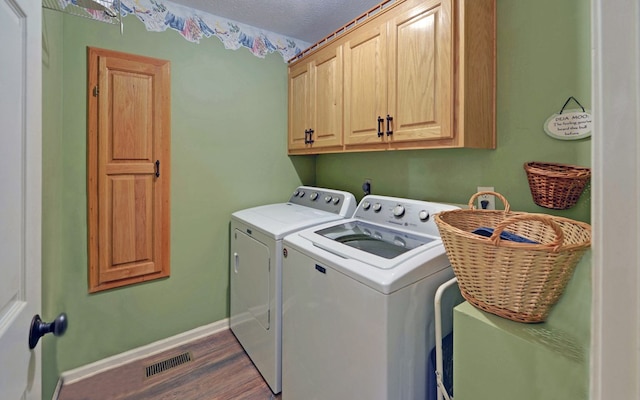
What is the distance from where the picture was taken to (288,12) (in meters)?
2.13

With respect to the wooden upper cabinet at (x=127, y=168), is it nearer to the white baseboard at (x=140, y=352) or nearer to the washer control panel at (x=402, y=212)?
the white baseboard at (x=140, y=352)

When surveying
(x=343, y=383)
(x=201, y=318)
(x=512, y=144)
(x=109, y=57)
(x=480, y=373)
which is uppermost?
(x=109, y=57)

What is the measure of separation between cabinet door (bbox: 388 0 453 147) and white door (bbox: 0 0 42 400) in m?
1.45

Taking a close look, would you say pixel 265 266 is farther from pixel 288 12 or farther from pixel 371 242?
pixel 288 12

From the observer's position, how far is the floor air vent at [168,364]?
1899 mm

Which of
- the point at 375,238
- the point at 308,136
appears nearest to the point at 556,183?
the point at 375,238

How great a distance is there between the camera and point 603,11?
1.02ft

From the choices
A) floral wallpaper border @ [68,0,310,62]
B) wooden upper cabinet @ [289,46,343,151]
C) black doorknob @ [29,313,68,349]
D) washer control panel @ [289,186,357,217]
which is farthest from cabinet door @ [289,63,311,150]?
black doorknob @ [29,313,68,349]

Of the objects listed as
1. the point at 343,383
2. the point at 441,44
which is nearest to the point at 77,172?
the point at 343,383

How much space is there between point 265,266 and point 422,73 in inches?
54.5

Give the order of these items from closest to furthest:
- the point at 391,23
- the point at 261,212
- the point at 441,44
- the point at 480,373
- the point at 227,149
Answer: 1. the point at 480,373
2. the point at 441,44
3. the point at 391,23
4. the point at 261,212
5. the point at 227,149

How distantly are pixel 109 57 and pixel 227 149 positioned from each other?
93 centimetres

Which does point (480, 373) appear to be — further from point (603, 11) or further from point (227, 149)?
point (227, 149)

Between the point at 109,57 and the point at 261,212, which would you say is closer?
the point at 109,57
